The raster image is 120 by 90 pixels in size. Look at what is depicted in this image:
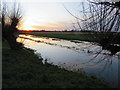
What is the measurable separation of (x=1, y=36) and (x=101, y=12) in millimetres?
17840

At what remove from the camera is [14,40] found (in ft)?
75.3

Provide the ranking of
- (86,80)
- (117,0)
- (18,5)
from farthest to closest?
(18,5) → (86,80) → (117,0)

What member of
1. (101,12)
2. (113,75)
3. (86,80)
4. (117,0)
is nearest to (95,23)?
(101,12)

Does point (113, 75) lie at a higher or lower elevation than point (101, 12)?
lower

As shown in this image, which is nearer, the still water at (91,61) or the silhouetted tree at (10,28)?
the still water at (91,61)

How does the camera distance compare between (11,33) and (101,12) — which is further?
(11,33)

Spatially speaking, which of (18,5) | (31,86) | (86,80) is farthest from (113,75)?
(18,5)

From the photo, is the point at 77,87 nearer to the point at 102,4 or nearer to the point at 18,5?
the point at 102,4

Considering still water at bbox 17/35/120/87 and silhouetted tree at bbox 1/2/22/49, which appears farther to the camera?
silhouetted tree at bbox 1/2/22/49

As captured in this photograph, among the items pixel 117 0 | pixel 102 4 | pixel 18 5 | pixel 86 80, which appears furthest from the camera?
pixel 18 5

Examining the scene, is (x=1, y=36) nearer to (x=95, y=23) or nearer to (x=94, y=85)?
(x=94, y=85)

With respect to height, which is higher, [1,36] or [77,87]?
[1,36]

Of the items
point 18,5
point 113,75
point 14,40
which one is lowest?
point 113,75

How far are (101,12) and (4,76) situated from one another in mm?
6566
